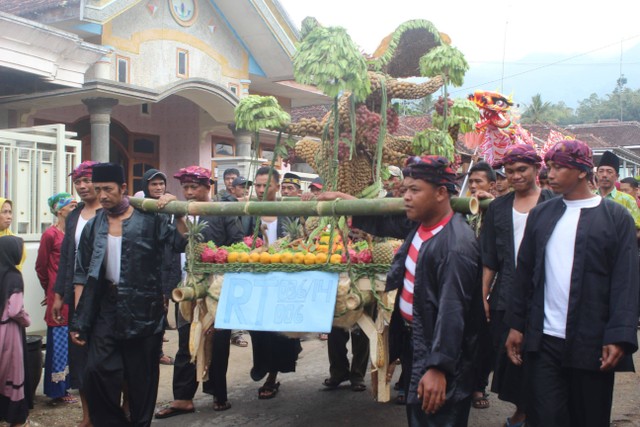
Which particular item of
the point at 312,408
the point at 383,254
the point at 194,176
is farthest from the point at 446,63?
the point at 312,408

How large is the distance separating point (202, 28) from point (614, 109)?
77.4m

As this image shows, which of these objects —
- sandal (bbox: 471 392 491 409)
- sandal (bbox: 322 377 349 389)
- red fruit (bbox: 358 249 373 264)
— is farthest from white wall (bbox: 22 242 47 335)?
sandal (bbox: 471 392 491 409)

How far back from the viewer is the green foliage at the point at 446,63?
538 centimetres

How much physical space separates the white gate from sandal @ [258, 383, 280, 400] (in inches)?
143

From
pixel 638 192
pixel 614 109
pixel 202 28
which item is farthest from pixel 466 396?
pixel 614 109

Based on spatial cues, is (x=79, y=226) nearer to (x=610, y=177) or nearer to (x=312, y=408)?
(x=312, y=408)

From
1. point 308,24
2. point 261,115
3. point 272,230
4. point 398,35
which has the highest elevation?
point 398,35

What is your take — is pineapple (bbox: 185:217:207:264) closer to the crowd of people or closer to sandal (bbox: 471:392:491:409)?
the crowd of people

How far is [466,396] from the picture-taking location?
3.17 meters

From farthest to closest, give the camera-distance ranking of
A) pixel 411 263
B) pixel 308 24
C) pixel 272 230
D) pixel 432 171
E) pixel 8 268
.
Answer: pixel 272 230 < pixel 8 268 < pixel 308 24 < pixel 411 263 < pixel 432 171

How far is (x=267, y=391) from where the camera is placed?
5.90 metres

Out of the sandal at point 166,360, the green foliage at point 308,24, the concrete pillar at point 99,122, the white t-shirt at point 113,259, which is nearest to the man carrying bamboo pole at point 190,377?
the white t-shirt at point 113,259

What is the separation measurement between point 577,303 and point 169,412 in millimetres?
3365

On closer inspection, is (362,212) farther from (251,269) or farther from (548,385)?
(548,385)
